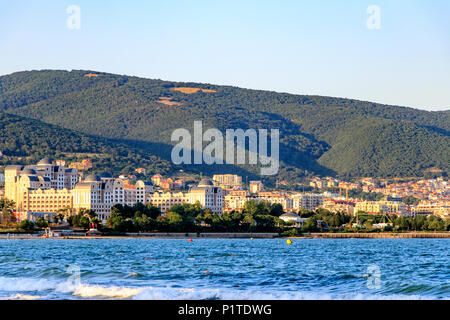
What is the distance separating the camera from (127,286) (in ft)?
77.3

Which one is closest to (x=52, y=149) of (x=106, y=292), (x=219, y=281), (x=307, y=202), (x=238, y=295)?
(x=307, y=202)

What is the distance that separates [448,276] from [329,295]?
959cm

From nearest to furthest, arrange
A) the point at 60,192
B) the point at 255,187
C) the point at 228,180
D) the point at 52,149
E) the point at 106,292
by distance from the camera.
→ the point at 106,292 < the point at 60,192 < the point at 52,149 < the point at 255,187 < the point at 228,180

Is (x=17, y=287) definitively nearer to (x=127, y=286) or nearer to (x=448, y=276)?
(x=127, y=286)

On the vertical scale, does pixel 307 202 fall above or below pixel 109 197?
below

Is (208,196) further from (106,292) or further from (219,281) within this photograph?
(106,292)

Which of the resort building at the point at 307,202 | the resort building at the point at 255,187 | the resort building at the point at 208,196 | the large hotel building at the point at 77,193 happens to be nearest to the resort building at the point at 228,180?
the resort building at the point at 255,187

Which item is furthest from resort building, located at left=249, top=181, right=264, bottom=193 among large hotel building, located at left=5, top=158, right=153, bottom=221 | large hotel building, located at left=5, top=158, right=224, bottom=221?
large hotel building, located at left=5, top=158, right=153, bottom=221

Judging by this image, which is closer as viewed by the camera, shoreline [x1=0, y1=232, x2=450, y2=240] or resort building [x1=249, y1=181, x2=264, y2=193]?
shoreline [x1=0, y1=232, x2=450, y2=240]

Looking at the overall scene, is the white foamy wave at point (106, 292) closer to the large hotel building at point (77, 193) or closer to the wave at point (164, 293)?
the wave at point (164, 293)

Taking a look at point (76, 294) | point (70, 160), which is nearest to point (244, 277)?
point (76, 294)

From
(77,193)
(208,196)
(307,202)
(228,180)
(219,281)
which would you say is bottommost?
(219,281)

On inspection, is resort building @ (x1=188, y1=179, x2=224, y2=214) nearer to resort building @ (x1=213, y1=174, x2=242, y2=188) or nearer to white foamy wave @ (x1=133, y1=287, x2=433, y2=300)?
resort building @ (x1=213, y1=174, x2=242, y2=188)

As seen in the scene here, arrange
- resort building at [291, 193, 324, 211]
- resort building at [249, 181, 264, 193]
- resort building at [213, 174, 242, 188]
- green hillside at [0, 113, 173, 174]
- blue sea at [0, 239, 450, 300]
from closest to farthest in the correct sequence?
blue sea at [0, 239, 450, 300], resort building at [291, 193, 324, 211], green hillside at [0, 113, 173, 174], resort building at [249, 181, 264, 193], resort building at [213, 174, 242, 188]
